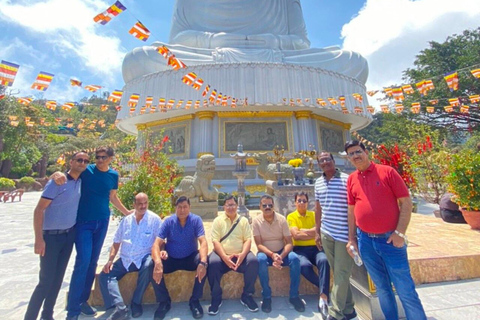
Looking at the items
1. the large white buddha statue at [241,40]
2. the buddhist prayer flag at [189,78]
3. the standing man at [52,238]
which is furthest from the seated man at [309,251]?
the large white buddha statue at [241,40]

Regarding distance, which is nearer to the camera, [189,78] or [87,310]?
[87,310]

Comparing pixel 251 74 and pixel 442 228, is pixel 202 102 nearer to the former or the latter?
pixel 251 74

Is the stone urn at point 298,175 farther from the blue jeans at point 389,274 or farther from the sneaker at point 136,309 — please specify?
the sneaker at point 136,309

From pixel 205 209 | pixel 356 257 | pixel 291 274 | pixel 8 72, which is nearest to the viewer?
pixel 356 257

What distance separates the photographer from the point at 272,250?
2.81 m

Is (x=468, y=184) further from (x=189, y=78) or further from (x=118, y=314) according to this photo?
(x=189, y=78)

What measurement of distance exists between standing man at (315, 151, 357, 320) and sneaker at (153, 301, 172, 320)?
4.80 feet

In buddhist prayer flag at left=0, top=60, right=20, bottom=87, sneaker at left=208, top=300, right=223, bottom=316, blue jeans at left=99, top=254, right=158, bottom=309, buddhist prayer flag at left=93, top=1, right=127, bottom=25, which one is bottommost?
sneaker at left=208, top=300, right=223, bottom=316

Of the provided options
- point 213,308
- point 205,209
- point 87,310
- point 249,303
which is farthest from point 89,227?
point 205,209

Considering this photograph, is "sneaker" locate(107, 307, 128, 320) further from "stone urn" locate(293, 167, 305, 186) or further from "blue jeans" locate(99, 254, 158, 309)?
"stone urn" locate(293, 167, 305, 186)

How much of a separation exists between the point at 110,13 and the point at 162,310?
485 cm

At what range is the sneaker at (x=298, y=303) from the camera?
96.2 inches

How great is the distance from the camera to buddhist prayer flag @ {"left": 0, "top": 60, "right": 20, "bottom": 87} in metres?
5.12

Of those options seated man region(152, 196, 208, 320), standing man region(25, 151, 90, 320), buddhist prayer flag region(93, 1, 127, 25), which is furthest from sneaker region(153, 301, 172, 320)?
buddhist prayer flag region(93, 1, 127, 25)
